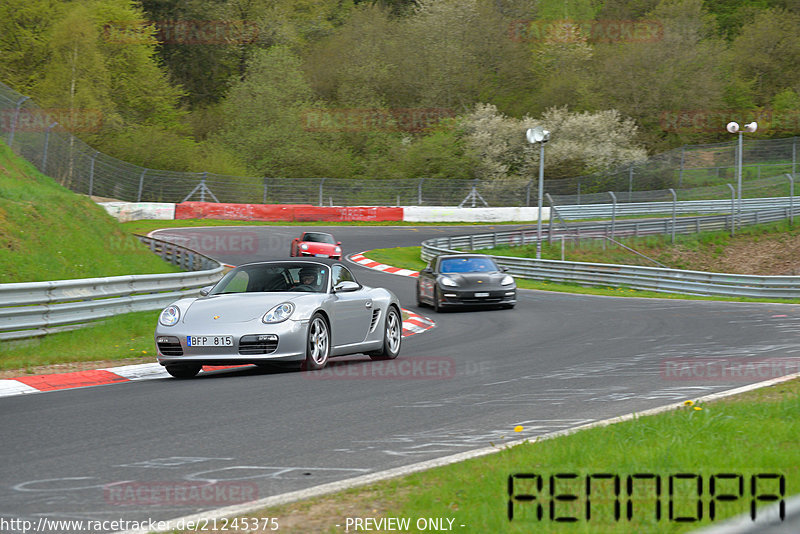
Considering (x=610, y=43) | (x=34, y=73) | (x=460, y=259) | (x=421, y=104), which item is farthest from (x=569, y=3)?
(x=460, y=259)

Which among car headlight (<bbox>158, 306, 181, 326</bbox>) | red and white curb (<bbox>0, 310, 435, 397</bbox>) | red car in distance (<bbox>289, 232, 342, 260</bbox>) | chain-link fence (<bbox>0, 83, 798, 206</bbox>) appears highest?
chain-link fence (<bbox>0, 83, 798, 206</bbox>)

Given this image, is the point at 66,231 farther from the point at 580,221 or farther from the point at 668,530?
the point at 580,221

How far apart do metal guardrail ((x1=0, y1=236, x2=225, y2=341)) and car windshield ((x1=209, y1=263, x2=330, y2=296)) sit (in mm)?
2734

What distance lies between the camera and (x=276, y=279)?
37.9 ft

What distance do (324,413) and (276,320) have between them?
8.35 ft

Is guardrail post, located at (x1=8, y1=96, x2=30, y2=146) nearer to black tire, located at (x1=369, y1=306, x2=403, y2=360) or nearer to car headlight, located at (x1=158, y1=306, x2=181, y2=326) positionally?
black tire, located at (x1=369, y1=306, x2=403, y2=360)

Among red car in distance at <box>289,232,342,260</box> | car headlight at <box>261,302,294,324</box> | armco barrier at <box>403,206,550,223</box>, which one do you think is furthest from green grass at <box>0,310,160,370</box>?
armco barrier at <box>403,206,550,223</box>

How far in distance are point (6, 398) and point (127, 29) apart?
5660 cm

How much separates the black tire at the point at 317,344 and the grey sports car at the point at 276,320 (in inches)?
0.4

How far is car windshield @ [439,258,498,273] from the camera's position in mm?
22219

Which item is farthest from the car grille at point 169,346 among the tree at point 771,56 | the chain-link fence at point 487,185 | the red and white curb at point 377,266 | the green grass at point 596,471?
the tree at point 771,56

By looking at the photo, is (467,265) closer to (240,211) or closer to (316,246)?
(316,246)

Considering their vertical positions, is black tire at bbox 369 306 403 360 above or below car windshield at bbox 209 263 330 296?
below

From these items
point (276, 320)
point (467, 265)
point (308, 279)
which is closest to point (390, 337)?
point (308, 279)
